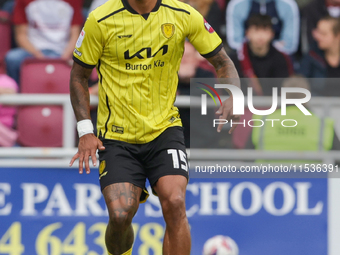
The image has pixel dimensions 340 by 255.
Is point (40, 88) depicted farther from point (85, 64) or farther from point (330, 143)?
Result: point (330, 143)

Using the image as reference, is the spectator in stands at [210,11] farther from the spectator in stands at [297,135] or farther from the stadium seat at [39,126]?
the stadium seat at [39,126]

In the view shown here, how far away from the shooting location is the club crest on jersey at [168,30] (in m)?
4.30

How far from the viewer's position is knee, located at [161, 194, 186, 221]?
4.11m

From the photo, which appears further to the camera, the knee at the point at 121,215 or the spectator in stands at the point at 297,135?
the spectator in stands at the point at 297,135

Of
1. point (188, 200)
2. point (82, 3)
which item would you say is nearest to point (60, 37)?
point (82, 3)

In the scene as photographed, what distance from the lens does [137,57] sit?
4277mm

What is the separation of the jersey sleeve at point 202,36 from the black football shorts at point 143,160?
2.26 feet

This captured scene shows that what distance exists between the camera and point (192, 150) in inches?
236

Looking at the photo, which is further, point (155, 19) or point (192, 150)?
point (192, 150)

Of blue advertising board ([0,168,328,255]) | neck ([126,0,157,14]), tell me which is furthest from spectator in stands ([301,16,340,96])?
neck ([126,0,157,14])

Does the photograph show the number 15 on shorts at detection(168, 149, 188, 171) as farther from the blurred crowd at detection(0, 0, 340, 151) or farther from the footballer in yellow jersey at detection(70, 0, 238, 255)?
the blurred crowd at detection(0, 0, 340, 151)

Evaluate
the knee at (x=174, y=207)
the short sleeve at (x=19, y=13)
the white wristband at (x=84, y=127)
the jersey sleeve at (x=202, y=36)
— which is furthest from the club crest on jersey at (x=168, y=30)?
the short sleeve at (x=19, y=13)

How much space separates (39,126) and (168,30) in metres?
2.39

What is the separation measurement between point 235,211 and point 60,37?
3.64 m
